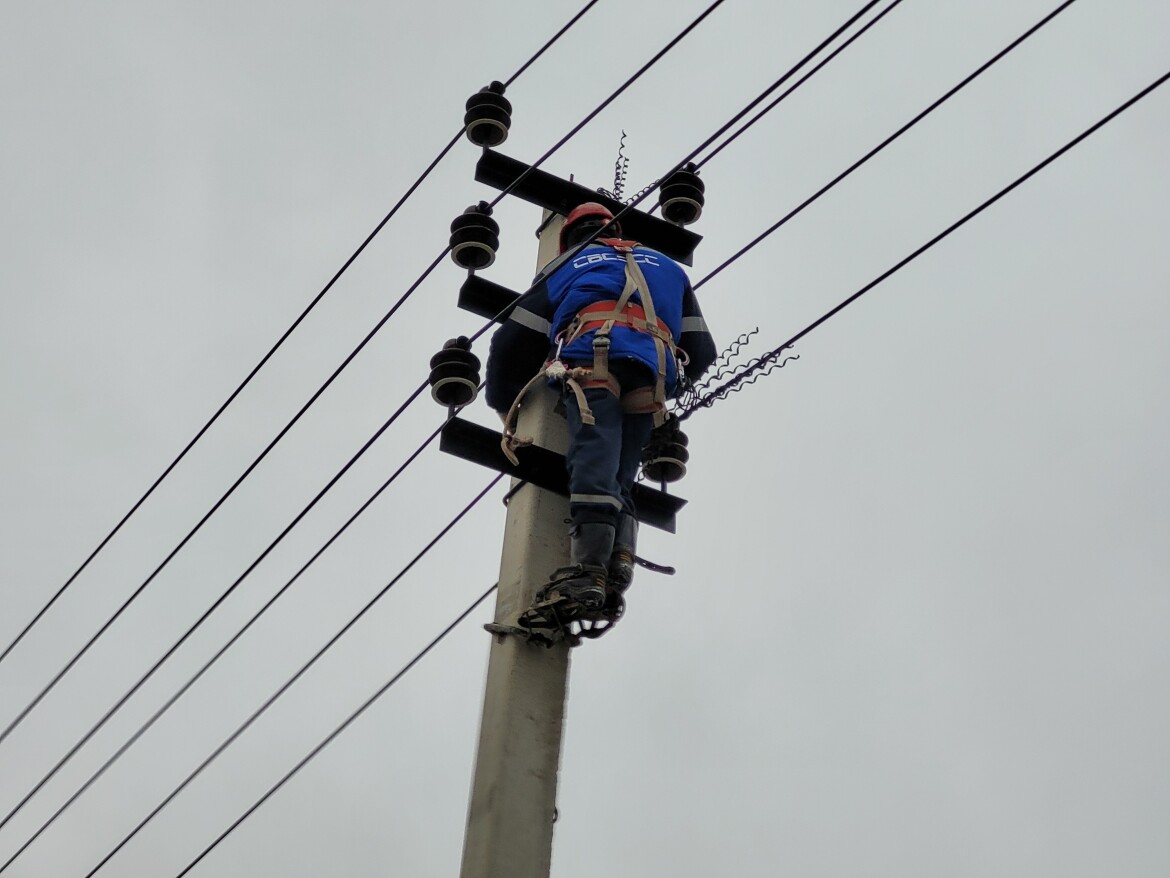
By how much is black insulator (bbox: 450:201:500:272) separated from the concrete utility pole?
70 centimetres

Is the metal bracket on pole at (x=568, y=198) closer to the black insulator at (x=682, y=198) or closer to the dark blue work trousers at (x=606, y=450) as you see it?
the black insulator at (x=682, y=198)

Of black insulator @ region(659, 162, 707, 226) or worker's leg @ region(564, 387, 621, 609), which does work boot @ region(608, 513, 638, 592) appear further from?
black insulator @ region(659, 162, 707, 226)

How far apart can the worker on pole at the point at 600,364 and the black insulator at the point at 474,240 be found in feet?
0.92

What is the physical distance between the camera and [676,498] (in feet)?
23.9

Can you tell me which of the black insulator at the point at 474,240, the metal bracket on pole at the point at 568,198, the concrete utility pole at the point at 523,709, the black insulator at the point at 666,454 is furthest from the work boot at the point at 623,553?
the metal bracket on pole at the point at 568,198

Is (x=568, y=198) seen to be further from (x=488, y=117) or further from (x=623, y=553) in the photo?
(x=623, y=553)

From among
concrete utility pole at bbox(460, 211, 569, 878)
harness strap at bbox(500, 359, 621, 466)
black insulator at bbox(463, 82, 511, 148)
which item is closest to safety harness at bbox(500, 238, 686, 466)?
harness strap at bbox(500, 359, 621, 466)

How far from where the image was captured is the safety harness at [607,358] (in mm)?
6633

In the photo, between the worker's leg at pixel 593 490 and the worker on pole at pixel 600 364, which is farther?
the worker on pole at pixel 600 364

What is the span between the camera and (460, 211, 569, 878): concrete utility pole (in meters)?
5.75

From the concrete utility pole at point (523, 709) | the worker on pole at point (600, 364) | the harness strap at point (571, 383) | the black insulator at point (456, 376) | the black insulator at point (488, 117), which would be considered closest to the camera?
the concrete utility pole at point (523, 709)

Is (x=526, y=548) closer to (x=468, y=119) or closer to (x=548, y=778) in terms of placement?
(x=548, y=778)

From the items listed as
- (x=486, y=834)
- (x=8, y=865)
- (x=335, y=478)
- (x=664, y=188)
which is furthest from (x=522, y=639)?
(x=8, y=865)

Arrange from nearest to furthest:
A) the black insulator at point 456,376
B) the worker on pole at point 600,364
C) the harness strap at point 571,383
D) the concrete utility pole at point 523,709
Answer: the concrete utility pole at point 523,709 < the worker on pole at point 600,364 < the harness strap at point 571,383 < the black insulator at point 456,376
